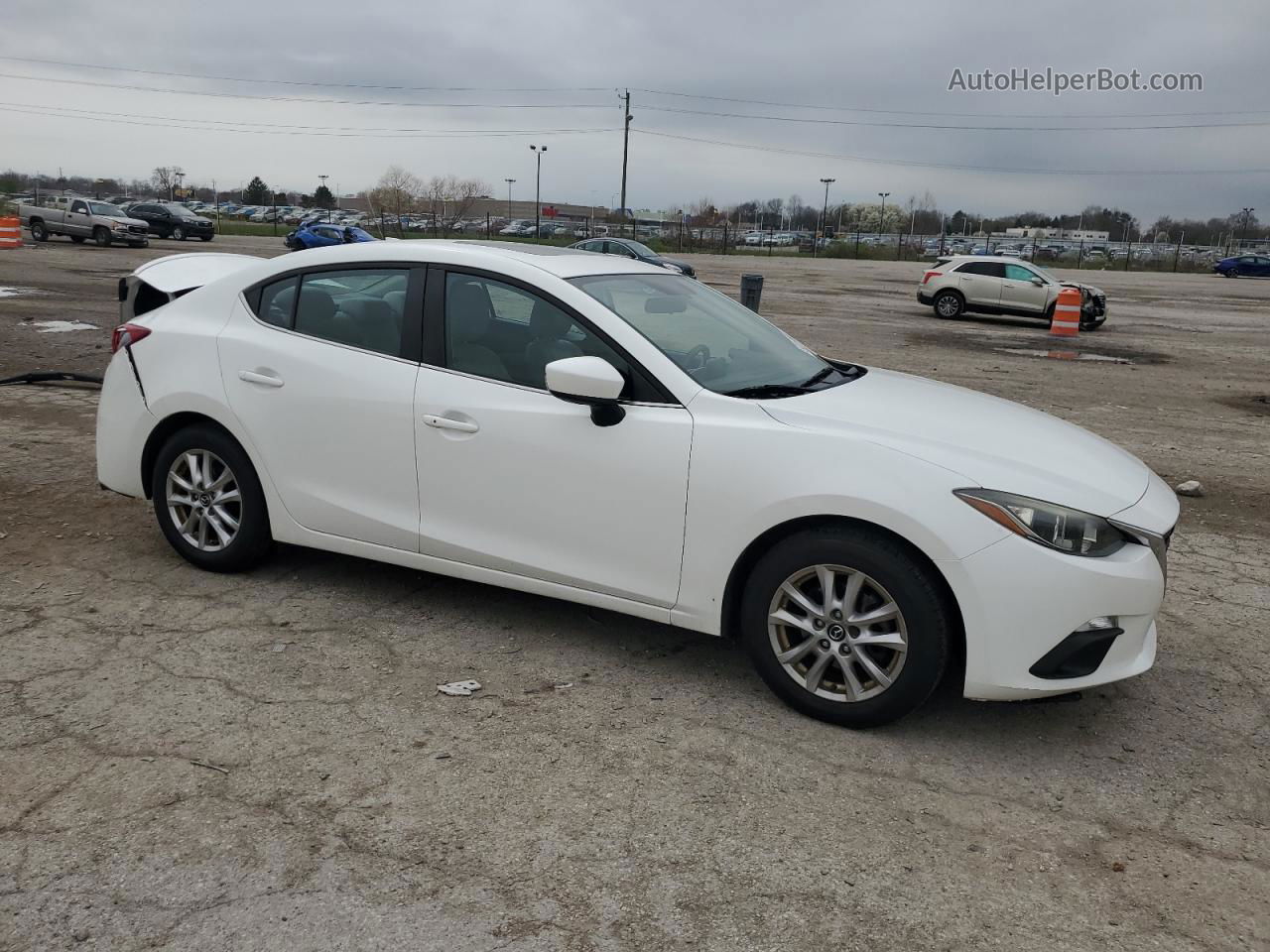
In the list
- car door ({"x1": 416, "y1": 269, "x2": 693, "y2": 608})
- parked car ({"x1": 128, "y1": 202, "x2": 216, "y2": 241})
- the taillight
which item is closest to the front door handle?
car door ({"x1": 416, "y1": 269, "x2": 693, "y2": 608})

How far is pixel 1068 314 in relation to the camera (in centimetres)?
2044

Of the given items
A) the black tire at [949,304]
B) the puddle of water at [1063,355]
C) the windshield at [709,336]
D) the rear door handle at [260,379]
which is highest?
the windshield at [709,336]

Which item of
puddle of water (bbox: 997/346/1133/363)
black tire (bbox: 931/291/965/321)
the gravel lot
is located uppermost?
black tire (bbox: 931/291/965/321)

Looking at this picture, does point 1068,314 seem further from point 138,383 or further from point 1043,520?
point 138,383

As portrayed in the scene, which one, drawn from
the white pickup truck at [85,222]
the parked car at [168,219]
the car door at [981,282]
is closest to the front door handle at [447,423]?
the car door at [981,282]

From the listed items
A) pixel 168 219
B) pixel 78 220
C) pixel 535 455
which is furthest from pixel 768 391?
pixel 168 219

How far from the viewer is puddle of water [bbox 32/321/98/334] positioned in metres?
13.4

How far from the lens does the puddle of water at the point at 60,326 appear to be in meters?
13.4

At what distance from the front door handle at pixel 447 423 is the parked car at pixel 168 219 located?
41.9 m

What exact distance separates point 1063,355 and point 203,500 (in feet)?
49.5

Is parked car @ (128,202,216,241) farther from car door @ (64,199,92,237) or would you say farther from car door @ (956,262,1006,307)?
car door @ (956,262,1006,307)

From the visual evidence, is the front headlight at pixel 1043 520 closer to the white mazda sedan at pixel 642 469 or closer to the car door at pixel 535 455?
the white mazda sedan at pixel 642 469

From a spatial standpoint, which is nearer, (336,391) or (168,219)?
(336,391)

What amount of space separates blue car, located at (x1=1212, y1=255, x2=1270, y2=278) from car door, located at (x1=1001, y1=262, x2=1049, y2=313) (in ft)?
134
